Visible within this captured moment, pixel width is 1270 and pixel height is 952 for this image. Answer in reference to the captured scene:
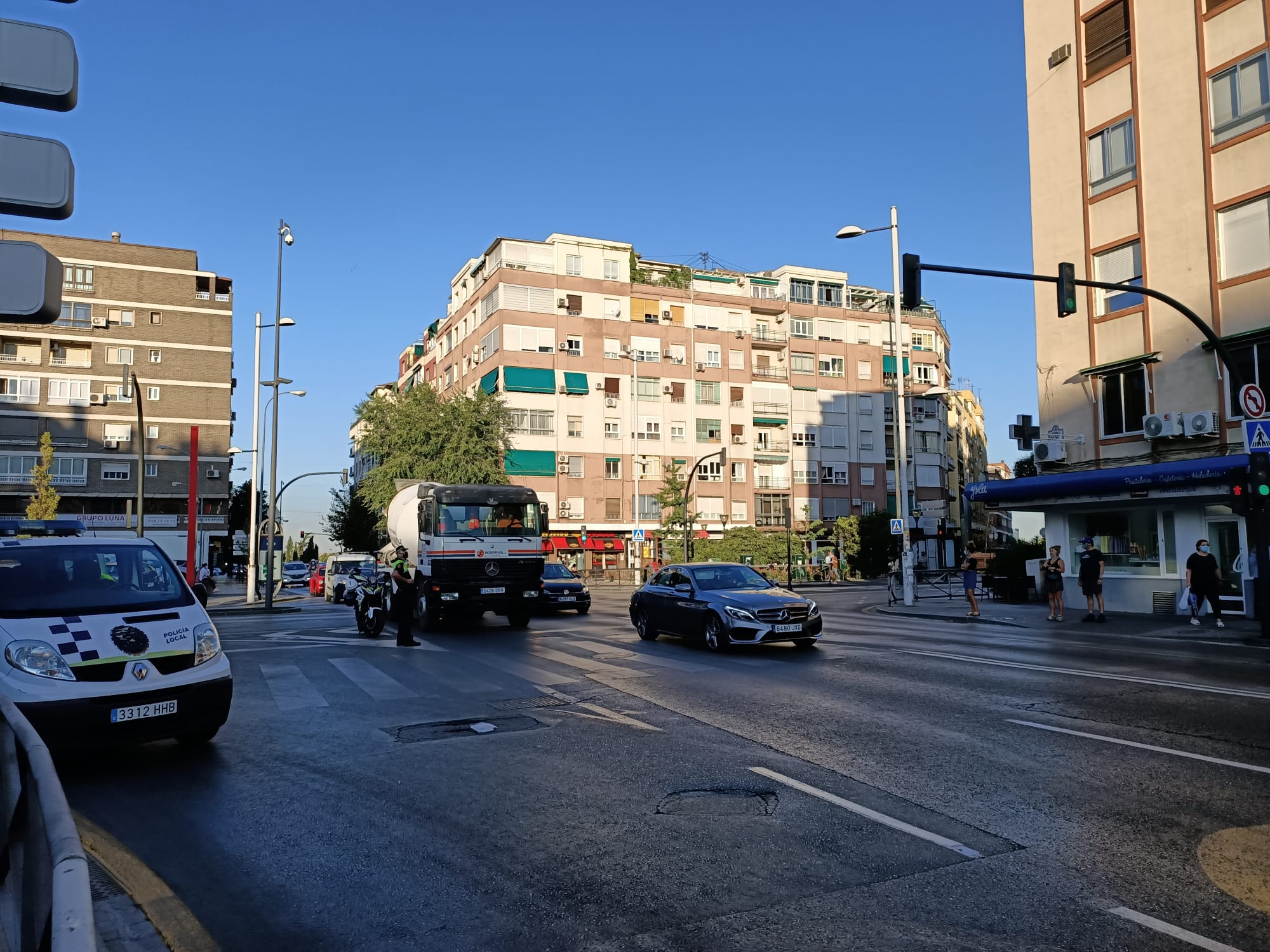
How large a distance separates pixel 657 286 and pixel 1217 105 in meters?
47.7

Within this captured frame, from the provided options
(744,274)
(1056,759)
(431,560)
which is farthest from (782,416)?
(1056,759)

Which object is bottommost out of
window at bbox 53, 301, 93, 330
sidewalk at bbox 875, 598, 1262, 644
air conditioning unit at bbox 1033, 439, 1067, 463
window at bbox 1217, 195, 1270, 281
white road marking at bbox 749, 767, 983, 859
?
sidewalk at bbox 875, 598, 1262, 644

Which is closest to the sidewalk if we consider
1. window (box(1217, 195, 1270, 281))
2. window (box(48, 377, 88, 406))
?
window (box(1217, 195, 1270, 281))

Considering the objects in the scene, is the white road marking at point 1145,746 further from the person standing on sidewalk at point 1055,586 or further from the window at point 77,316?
the window at point 77,316

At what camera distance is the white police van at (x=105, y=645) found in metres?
6.52

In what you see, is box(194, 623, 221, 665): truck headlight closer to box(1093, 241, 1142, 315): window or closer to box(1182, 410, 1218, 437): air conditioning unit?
box(1182, 410, 1218, 437): air conditioning unit

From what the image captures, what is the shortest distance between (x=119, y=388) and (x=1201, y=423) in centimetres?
7003

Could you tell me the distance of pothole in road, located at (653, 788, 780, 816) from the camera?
5742 millimetres

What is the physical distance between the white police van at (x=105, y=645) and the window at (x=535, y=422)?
174ft

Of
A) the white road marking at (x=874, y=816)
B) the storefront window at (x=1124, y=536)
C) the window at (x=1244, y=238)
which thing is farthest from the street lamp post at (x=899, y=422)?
the white road marking at (x=874, y=816)

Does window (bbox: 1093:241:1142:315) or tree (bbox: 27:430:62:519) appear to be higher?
window (bbox: 1093:241:1142:315)

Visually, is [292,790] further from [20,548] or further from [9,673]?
[20,548]

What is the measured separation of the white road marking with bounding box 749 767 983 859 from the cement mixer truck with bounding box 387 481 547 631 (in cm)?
1325

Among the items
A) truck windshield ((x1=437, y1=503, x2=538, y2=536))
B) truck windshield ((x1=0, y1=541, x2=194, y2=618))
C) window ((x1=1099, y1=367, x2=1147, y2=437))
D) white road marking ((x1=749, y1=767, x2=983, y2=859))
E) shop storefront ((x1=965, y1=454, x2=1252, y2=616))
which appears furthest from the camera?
window ((x1=1099, y1=367, x2=1147, y2=437))
